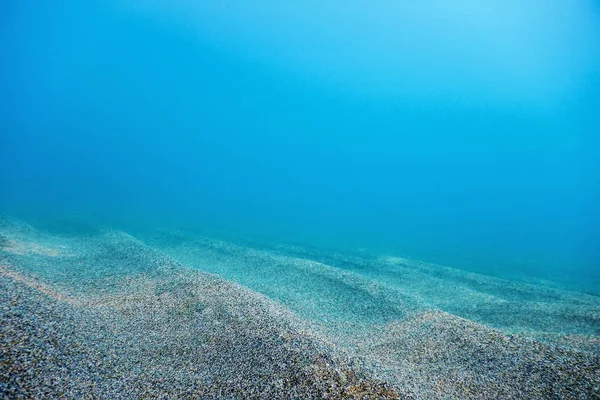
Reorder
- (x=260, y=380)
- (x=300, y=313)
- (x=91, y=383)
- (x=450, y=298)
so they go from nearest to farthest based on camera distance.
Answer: (x=91, y=383)
(x=260, y=380)
(x=300, y=313)
(x=450, y=298)

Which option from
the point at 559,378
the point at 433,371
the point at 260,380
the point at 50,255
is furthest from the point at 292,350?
the point at 50,255

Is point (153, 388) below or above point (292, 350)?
below

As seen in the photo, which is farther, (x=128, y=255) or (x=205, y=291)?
(x=128, y=255)

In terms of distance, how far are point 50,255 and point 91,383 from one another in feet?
20.5

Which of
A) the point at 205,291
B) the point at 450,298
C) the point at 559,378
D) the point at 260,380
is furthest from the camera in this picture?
the point at 450,298

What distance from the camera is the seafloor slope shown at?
2445mm

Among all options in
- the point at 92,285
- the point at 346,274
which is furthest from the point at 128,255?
the point at 346,274

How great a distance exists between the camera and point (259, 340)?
315cm

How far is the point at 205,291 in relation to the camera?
4.48 meters

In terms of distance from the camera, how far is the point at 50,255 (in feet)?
22.9

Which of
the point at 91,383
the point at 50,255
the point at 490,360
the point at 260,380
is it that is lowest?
the point at 50,255

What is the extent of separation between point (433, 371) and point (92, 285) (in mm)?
5217

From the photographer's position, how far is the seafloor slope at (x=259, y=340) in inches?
96.3

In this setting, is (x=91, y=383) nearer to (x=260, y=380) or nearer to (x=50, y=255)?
(x=260, y=380)
